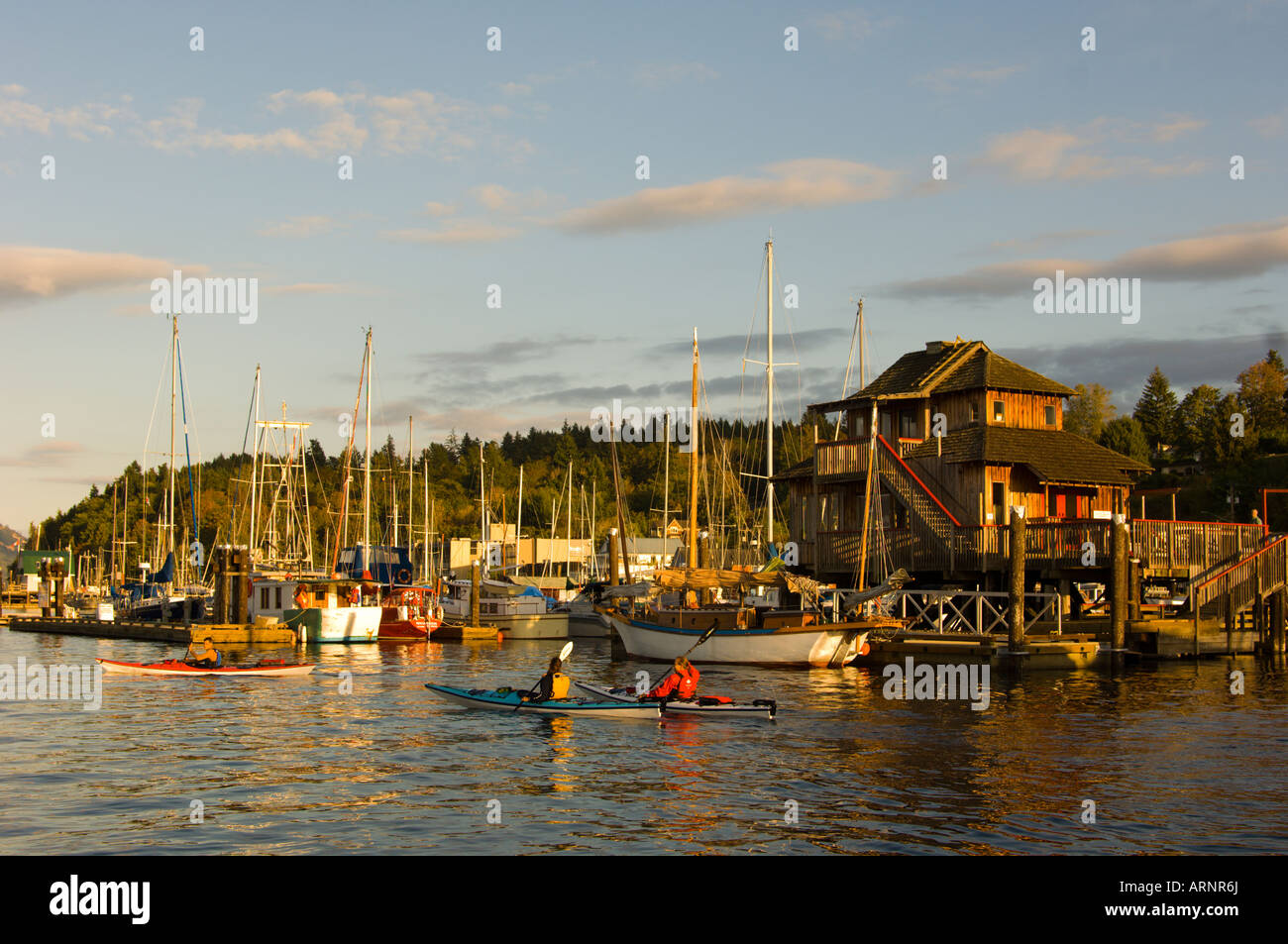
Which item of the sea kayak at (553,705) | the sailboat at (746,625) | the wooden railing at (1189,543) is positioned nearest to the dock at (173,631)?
the sailboat at (746,625)

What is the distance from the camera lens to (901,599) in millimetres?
52094

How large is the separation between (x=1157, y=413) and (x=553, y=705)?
332 ft

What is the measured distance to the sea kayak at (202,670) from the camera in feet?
146

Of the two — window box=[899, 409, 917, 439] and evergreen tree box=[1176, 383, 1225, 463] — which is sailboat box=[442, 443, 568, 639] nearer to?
window box=[899, 409, 917, 439]

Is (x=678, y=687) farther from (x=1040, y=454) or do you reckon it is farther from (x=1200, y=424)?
(x=1200, y=424)

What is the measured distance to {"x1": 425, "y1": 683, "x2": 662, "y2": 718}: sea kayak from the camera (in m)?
32.0

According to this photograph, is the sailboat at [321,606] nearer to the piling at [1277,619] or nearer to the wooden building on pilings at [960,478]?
the wooden building on pilings at [960,478]

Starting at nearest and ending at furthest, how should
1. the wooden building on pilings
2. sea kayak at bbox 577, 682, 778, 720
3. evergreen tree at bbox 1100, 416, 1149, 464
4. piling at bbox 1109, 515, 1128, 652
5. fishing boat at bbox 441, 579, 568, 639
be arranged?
1. sea kayak at bbox 577, 682, 778, 720
2. piling at bbox 1109, 515, 1128, 652
3. the wooden building on pilings
4. fishing boat at bbox 441, 579, 568, 639
5. evergreen tree at bbox 1100, 416, 1149, 464

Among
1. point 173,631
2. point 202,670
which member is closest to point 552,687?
point 202,670

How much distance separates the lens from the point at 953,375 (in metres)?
57.9

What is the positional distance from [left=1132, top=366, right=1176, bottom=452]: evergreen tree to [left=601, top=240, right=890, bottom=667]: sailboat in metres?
73.3

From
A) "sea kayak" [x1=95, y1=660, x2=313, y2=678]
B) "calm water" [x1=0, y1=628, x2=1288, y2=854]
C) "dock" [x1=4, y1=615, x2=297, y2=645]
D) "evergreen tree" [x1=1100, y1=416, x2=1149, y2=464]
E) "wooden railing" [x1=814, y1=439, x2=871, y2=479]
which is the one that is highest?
"evergreen tree" [x1=1100, y1=416, x2=1149, y2=464]

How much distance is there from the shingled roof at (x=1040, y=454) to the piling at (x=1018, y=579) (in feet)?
24.6

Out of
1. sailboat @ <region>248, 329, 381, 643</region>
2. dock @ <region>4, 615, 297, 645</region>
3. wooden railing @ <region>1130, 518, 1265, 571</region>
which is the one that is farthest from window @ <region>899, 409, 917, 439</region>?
dock @ <region>4, 615, 297, 645</region>
